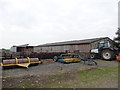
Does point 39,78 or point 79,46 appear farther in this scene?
point 79,46

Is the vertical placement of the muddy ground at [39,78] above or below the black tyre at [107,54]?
below

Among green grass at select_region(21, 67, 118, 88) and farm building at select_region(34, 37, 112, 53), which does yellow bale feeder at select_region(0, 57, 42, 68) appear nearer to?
green grass at select_region(21, 67, 118, 88)

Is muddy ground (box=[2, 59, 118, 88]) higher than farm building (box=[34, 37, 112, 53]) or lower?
lower

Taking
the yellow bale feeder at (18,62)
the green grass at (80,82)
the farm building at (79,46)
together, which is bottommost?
the green grass at (80,82)

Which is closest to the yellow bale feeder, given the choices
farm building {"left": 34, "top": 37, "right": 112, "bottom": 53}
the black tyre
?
the black tyre

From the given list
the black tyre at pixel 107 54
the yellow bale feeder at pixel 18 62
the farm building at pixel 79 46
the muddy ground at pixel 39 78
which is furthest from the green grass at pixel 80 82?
the farm building at pixel 79 46

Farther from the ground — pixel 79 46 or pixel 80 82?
pixel 79 46

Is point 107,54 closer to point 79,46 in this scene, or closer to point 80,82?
point 80,82

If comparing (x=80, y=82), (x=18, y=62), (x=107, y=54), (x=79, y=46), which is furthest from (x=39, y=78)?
(x=79, y=46)

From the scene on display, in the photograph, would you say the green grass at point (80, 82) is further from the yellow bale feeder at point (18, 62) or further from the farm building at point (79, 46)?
the farm building at point (79, 46)

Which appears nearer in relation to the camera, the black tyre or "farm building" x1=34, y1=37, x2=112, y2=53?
the black tyre

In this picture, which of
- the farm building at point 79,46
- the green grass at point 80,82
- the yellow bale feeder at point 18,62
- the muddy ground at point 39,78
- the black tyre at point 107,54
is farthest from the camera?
the farm building at point 79,46

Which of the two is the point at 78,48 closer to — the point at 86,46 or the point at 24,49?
the point at 86,46

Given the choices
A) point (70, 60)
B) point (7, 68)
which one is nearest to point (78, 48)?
point (70, 60)
